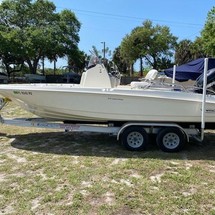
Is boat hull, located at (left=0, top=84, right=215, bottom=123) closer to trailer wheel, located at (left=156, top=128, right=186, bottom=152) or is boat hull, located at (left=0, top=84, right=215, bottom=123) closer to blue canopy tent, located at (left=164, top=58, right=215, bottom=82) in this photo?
trailer wheel, located at (left=156, top=128, right=186, bottom=152)

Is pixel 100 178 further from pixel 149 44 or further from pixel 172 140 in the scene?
pixel 149 44

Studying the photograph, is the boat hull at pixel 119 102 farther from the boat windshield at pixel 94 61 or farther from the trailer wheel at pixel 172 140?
the boat windshield at pixel 94 61

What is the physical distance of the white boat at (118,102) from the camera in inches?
259

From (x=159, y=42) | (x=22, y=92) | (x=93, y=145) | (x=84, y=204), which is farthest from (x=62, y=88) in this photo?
(x=159, y=42)

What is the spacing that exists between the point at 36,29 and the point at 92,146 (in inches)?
1362

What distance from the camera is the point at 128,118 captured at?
6707 mm

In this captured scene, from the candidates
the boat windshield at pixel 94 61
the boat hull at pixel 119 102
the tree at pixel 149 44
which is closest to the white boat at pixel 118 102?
the boat hull at pixel 119 102

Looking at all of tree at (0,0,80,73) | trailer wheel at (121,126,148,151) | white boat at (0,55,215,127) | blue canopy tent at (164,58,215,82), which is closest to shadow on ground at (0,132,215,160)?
trailer wheel at (121,126,148,151)

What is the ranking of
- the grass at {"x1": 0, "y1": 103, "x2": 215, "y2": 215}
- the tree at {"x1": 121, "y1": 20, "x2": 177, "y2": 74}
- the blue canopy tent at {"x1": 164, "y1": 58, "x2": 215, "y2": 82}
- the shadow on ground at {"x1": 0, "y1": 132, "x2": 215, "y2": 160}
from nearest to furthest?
the grass at {"x1": 0, "y1": 103, "x2": 215, "y2": 215} < the shadow on ground at {"x1": 0, "y1": 132, "x2": 215, "y2": 160} < the blue canopy tent at {"x1": 164, "y1": 58, "x2": 215, "y2": 82} < the tree at {"x1": 121, "y1": 20, "x2": 177, "y2": 74}

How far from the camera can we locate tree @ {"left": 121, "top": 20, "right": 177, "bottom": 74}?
4728 cm

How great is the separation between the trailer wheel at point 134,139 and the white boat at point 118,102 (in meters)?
0.22

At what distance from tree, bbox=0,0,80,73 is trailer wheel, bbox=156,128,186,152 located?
32.2m

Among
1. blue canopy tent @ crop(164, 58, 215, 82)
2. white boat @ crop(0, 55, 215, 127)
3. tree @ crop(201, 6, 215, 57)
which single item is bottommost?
white boat @ crop(0, 55, 215, 127)

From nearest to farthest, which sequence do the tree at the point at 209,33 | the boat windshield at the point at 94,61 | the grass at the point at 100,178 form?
the grass at the point at 100,178 < the boat windshield at the point at 94,61 < the tree at the point at 209,33
